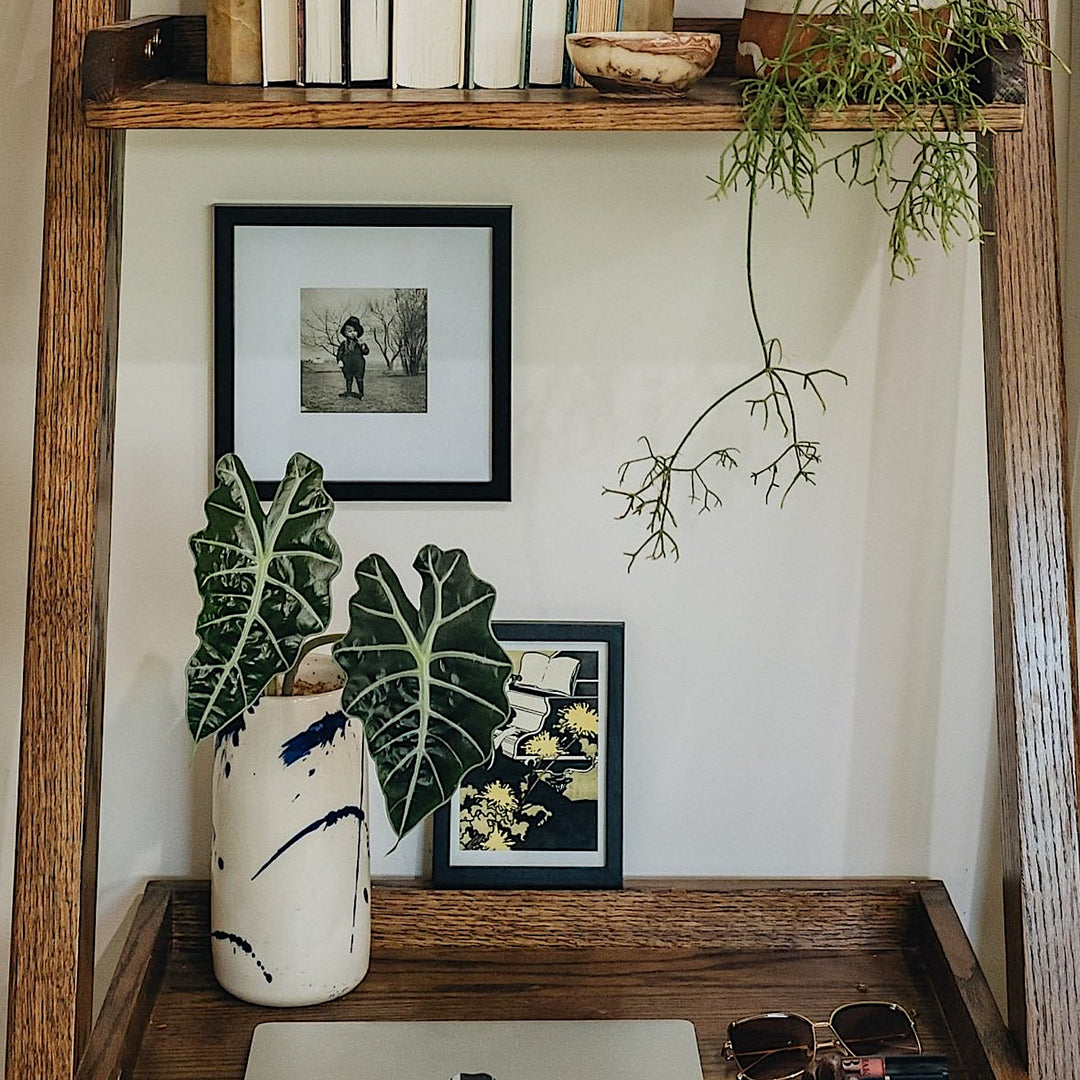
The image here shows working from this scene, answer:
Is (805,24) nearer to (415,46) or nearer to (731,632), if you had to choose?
(415,46)

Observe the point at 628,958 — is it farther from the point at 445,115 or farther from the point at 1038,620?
the point at 445,115

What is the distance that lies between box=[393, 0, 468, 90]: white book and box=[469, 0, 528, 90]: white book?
0.04 ft

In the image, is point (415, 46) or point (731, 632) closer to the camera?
point (415, 46)

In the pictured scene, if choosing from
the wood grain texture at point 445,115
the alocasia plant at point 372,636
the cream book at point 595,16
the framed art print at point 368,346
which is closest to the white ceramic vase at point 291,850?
the alocasia plant at point 372,636

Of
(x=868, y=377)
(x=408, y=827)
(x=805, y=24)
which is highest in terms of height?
(x=805, y=24)

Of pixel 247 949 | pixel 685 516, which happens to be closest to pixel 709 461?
pixel 685 516

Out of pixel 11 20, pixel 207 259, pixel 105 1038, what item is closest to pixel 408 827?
pixel 105 1038

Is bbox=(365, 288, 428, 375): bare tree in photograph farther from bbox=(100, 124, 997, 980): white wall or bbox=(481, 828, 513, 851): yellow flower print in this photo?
bbox=(481, 828, 513, 851): yellow flower print

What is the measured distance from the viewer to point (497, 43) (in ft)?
3.35

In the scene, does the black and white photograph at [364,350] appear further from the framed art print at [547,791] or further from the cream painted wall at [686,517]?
the framed art print at [547,791]

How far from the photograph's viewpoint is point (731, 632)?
1.26 meters

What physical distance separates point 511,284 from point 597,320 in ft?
0.27

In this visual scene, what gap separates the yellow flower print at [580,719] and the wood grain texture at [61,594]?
45cm

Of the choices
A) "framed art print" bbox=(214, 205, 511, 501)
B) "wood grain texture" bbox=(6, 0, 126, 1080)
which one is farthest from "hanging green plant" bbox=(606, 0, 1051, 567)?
"wood grain texture" bbox=(6, 0, 126, 1080)
